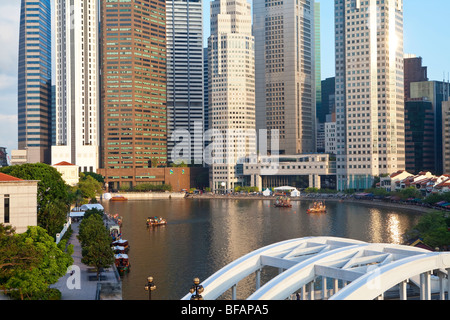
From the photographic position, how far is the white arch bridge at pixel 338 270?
25875mm

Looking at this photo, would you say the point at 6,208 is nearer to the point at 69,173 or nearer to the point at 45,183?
the point at 45,183

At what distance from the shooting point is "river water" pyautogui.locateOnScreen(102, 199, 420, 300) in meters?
60.1

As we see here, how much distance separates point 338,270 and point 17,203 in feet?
142

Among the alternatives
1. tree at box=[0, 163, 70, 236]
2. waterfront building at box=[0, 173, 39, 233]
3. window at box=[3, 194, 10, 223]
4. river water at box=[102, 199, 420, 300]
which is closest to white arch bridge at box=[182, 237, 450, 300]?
river water at box=[102, 199, 420, 300]

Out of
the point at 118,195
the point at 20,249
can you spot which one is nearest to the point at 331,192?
the point at 118,195

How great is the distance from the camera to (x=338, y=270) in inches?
1133

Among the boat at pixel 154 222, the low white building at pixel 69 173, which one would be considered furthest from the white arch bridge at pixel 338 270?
the low white building at pixel 69 173

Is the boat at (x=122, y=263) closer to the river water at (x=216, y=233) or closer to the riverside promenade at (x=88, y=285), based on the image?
the river water at (x=216, y=233)

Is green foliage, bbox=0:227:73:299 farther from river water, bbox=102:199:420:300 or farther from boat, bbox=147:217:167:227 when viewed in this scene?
boat, bbox=147:217:167:227

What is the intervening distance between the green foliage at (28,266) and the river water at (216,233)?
26.2 ft

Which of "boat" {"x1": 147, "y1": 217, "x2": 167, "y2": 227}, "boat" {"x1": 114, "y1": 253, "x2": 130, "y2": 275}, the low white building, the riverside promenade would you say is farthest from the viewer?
the low white building

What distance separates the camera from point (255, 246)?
8294 centimetres

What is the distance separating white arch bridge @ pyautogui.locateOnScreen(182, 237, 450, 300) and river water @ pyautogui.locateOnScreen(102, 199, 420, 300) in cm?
1805
